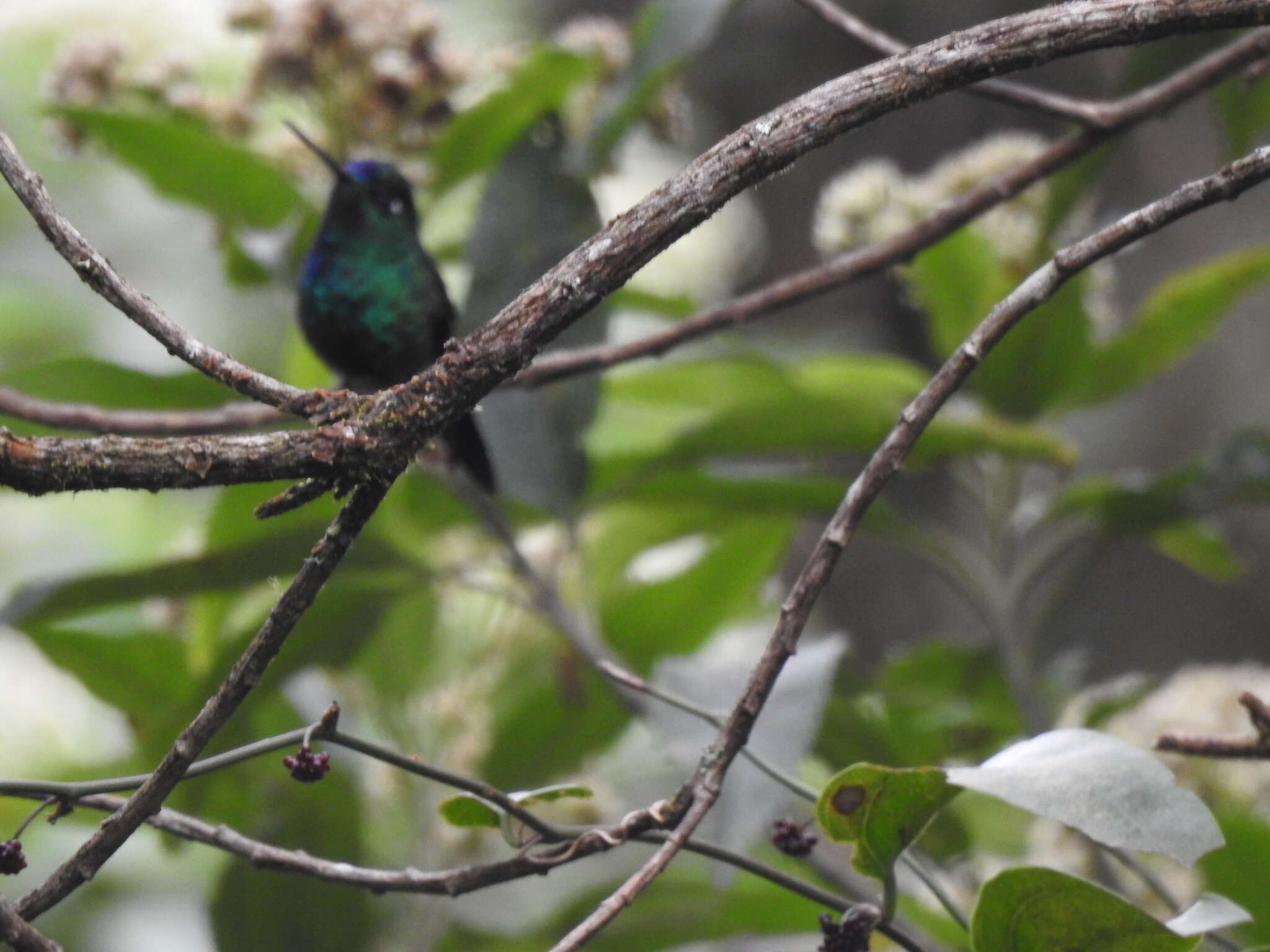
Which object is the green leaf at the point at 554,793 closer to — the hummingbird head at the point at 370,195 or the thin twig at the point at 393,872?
the thin twig at the point at 393,872

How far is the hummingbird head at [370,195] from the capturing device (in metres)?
2.48

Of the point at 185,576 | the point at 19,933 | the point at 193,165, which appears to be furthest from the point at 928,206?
the point at 19,933

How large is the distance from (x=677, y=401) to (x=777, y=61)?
7.57ft

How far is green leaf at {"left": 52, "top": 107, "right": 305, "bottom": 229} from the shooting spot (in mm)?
2227

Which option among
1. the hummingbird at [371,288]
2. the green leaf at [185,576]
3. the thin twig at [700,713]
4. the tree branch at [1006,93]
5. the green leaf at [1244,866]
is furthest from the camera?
the hummingbird at [371,288]

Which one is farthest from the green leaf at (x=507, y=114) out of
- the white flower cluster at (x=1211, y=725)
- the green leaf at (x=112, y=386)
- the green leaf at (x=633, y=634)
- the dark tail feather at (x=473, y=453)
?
the white flower cluster at (x=1211, y=725)

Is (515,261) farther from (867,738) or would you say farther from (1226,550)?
(1226,550)

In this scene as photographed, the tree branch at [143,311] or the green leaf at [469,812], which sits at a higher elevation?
the tree branch at [143,311]

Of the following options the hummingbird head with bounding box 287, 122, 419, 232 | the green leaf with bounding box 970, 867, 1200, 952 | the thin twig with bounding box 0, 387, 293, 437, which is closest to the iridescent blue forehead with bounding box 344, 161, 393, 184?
the hummingbird head with bounding box 287, 122, 419, 232

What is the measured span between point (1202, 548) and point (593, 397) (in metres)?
1.14

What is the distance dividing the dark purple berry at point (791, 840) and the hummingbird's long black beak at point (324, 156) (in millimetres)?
1499

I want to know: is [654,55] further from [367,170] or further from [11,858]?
[11,858]

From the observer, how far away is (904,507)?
2.46m

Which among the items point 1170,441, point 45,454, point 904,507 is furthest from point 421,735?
point 1170,441
